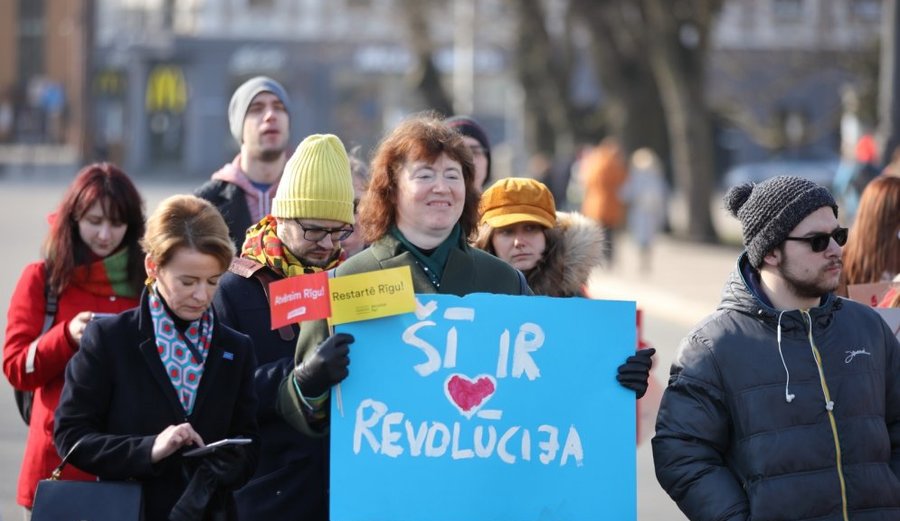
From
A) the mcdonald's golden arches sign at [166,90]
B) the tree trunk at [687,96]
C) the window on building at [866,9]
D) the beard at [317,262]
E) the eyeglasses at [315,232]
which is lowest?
the beard at [317,262]

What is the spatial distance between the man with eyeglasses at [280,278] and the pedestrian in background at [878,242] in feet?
8.19

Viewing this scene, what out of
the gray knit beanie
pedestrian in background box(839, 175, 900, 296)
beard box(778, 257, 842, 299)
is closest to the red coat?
the gray knit beanie

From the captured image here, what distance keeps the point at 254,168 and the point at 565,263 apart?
4.72 feet

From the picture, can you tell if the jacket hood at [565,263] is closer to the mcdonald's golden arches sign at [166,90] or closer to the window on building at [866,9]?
the window on building at [866,9]

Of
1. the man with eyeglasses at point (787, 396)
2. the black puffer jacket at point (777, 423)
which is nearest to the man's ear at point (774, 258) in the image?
the man with eyeglasses at point (787, 396)

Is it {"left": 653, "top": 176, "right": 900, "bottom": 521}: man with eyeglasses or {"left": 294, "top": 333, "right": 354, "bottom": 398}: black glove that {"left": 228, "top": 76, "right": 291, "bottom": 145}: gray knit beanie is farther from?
{"left": 653, "top": 176, "right": 900, "bottom": 521}: man with eyeglasses

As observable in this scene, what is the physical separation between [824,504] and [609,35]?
2750 cm

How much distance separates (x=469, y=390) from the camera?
165 inches

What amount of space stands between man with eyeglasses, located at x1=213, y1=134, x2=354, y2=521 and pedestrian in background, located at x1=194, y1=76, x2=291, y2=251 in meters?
1.35

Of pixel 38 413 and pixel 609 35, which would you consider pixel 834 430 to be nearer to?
pixel 38 413

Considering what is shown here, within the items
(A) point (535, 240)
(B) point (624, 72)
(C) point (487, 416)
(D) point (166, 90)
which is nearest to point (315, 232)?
(C) point (487, 416)

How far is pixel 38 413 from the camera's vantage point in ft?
17.1

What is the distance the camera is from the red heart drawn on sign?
417cm

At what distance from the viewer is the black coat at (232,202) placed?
607cm
